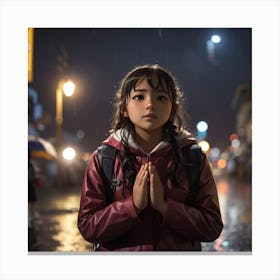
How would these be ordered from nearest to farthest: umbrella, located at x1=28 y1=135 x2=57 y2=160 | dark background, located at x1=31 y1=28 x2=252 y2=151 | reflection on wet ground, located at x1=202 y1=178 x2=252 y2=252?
1. dark background, located at x1=31 y1=28 x2=252 y2=151
2. reflection on wet ground, located at x1=202 y1=178 x2=252 y2=252
3. umbrella, located at x1=28 y1=135 x2=57 y2=160

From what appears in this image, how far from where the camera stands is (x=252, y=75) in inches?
138

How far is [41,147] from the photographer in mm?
4395

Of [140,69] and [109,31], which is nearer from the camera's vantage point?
[140,69]

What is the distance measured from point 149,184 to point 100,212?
0.27 meters

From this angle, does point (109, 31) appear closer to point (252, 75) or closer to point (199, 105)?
point (199, 105)

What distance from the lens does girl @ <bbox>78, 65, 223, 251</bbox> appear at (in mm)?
2629

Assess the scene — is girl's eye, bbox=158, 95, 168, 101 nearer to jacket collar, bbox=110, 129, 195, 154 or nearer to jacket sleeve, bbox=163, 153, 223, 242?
jacket collar, bbox=110, 129, 195, 154

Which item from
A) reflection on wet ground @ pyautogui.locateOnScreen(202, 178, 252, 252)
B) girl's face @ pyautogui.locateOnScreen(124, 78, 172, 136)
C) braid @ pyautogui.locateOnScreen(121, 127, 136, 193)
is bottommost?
reflection on wet ground @ pyautogui.locateOnScreen(202, 178, 252, 252)

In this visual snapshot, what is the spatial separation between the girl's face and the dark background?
0.52 metres

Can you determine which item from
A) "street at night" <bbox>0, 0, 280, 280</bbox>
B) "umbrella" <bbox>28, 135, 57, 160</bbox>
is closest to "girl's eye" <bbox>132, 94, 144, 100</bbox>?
"street at night" <bbox>0, 0, 280, 280</bbox>

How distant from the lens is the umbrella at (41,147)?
170 inches

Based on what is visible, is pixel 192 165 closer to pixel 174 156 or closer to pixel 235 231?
pixel 174 156
